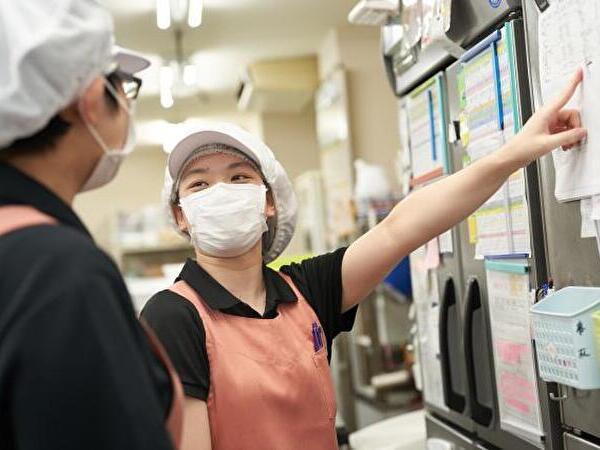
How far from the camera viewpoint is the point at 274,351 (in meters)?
1.53

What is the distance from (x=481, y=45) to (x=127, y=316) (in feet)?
4.12

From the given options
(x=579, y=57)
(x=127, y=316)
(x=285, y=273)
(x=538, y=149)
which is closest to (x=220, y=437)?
(x=285, y=273)

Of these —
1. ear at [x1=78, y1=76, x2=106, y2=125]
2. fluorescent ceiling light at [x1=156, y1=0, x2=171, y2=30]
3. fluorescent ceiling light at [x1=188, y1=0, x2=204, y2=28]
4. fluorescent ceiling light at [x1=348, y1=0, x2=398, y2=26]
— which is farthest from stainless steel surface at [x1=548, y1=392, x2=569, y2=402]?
fluorescent ceiling light at [x1=156, y1=0, x2=171, y2=30]

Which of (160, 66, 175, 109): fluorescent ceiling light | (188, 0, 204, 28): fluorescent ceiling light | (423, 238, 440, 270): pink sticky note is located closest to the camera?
(423, 238, 440, 270): pink sticky note

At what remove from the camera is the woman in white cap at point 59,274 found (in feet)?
2.50

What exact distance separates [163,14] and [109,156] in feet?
14.4

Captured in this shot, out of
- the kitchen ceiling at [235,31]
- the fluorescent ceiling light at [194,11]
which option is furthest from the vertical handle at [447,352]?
the kitchen ceiling at [235,31]

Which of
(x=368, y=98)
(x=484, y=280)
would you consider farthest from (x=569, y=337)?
(x=368, y=98)

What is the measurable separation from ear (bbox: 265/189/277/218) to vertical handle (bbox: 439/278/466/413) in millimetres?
678

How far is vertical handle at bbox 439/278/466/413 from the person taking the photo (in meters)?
2.12

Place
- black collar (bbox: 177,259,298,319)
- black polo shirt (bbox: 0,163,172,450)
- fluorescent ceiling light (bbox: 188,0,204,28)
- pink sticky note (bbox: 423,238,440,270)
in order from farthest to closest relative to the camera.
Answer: fluorescent ceiling light (bbox: 188,0,204,28) < pink sticky note (bbox: 423,238,440,270) < black collar (bbox: 177,259,298,319) < black polo shirt (bbox: 0,163,172,450)

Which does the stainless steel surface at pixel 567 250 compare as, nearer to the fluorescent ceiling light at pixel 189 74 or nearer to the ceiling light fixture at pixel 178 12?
the ceiling light fixture at pixel 178 12

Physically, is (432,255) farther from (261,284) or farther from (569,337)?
(569,337)

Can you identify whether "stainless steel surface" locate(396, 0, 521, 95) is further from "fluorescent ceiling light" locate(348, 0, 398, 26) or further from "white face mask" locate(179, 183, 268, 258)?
"white face mask" locate(179, 183, 268, 258)
